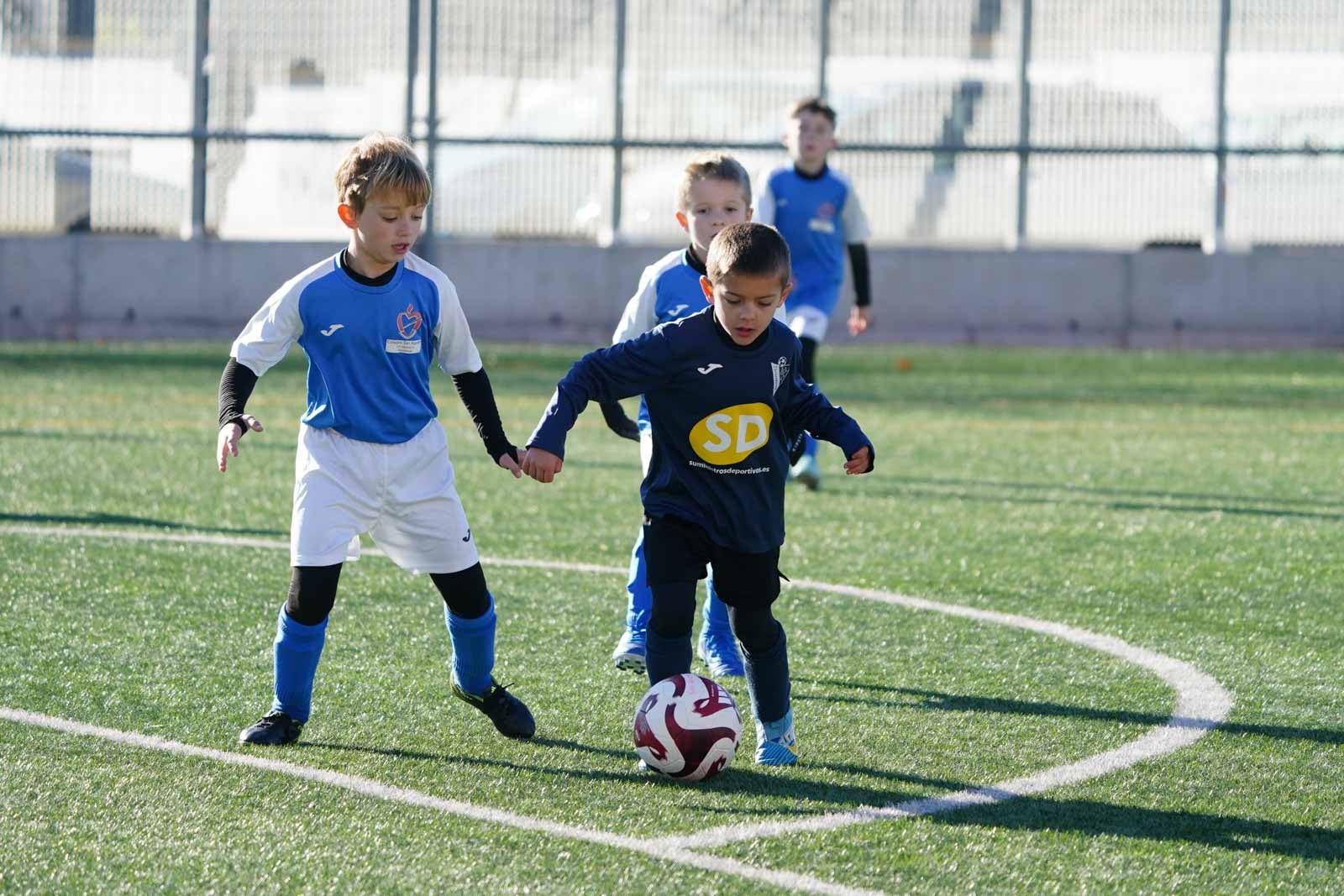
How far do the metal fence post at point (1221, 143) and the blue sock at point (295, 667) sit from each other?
1629cm

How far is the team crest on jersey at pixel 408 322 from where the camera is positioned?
4.52m

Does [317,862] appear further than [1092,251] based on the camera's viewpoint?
No

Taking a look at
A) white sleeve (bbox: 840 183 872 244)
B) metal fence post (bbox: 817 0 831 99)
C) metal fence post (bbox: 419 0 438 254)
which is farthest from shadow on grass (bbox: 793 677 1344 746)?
metal fence post (bbox: 817 0 831 99)

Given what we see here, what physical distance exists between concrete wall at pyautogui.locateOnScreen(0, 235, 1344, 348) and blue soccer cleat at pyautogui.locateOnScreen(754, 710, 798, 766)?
14.3 meters

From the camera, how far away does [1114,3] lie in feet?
65.0

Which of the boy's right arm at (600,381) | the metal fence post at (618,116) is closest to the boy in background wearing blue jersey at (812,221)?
the boy's right arm at (600,381)

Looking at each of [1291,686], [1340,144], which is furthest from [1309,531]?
[1340,144]

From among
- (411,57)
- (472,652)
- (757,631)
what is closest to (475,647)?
(472,652)

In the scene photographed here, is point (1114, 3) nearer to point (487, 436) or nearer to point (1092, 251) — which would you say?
point (1092, 251)

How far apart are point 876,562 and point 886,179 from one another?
1290 centimetres

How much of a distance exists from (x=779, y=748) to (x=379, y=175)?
1669 millimetres

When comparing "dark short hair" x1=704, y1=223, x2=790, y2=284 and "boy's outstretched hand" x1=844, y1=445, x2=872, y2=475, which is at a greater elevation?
"dark short hair" x1=704, y1=223, x2=790, y2=284

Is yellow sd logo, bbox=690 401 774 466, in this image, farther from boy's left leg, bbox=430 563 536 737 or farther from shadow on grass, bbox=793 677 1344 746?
shadow on grass, bbox=793 677 1344 746

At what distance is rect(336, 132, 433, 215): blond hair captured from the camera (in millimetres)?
4367
